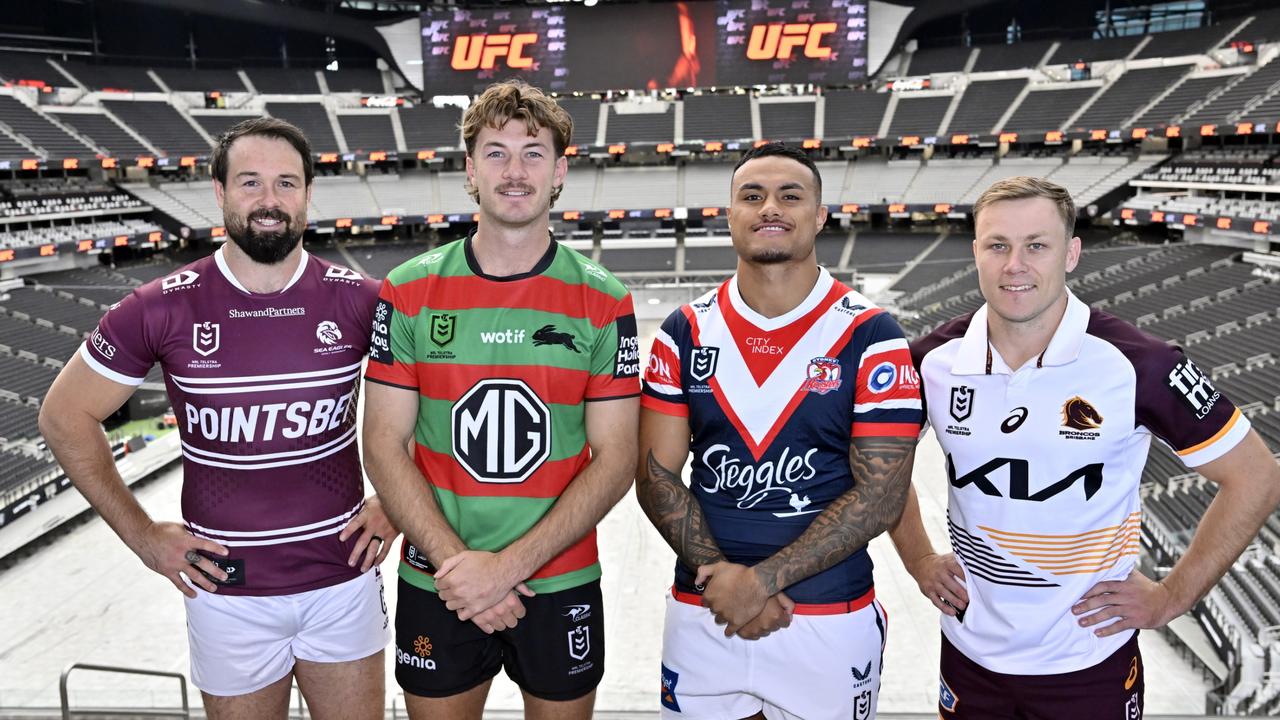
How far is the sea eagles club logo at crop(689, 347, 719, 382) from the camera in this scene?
9.71ft

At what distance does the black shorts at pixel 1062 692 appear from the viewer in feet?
9.11

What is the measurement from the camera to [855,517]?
9.09ft

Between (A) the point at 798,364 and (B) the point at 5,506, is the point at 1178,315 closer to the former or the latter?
(A) the point at 798,364

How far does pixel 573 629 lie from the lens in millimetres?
2902

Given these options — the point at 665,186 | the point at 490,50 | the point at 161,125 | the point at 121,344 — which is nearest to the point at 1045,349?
the point at 121,344

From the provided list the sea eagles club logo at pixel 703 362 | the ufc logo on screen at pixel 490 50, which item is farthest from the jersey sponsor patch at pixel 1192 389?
the ufc logo on screen at pixel 490 50

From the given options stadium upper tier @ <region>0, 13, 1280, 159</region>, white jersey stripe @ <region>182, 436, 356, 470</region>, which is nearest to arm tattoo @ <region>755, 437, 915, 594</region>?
white jersey stripe @ <region>182, 436, 356, 470</region>

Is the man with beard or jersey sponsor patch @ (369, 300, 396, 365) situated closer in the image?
jersey sponsor patch @ (369, 300, 396, 365)

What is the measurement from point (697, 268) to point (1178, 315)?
55.1 feet

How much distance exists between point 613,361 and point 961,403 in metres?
1.18

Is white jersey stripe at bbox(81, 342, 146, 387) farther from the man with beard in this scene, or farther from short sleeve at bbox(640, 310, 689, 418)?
short sleeve at bbox(640, 310, 689, 418)

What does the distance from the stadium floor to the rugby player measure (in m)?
5.21

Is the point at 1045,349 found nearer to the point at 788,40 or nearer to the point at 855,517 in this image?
the point at 855,517

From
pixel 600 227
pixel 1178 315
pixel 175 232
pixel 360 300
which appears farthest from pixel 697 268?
pixel 360 300
